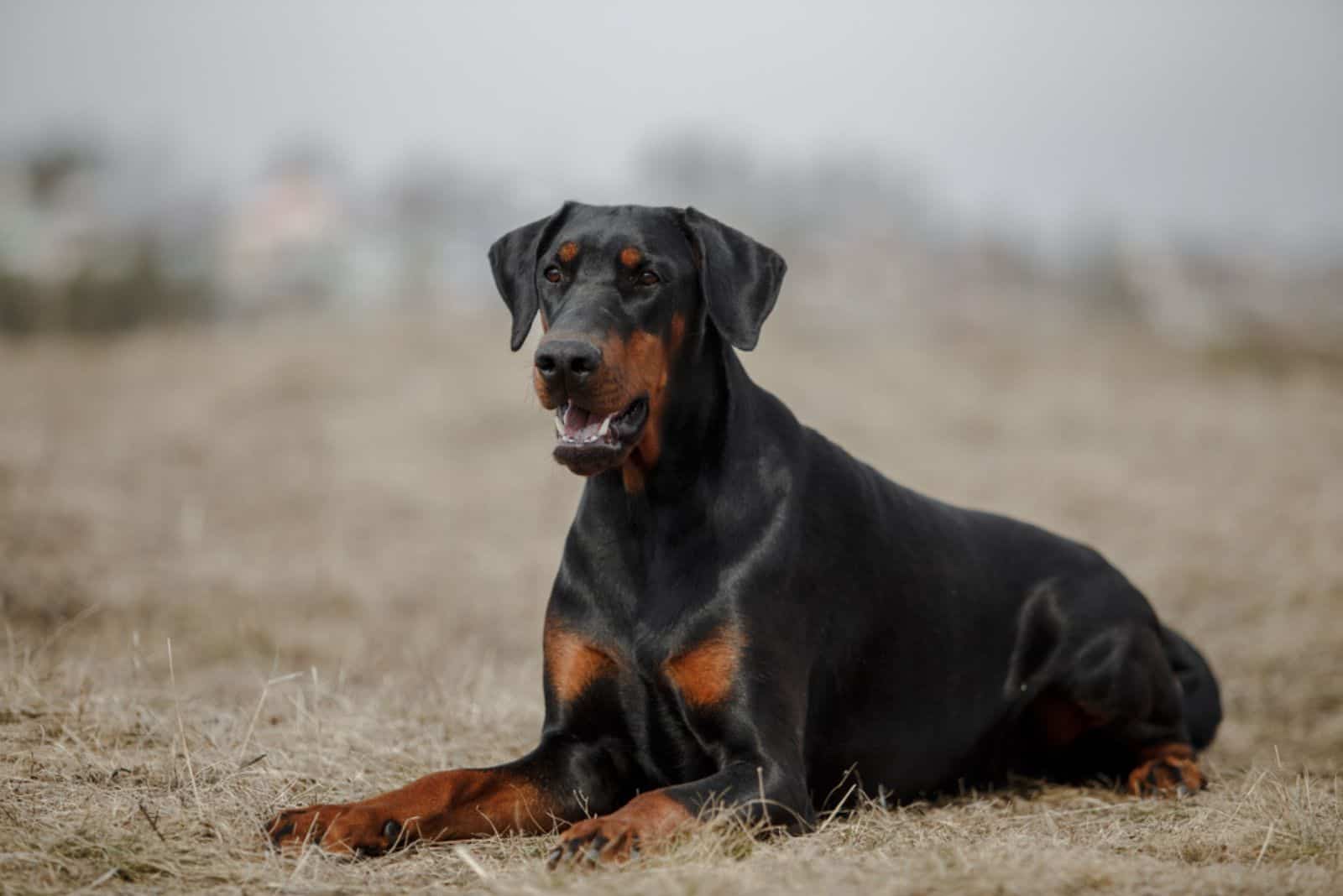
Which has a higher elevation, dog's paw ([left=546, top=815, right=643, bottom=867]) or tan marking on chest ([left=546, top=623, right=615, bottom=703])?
tan marking on chest ([left=546, top=623, right=615, bottom=703])

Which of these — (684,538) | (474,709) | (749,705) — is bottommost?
(474,709)

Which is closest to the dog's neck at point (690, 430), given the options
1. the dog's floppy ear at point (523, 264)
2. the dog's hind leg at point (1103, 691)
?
the dog's floppy ear at point (523, 264)

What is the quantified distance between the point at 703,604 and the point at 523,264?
1182 millimetres

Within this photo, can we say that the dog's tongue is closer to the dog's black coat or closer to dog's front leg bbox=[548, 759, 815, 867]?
the dog's black coat

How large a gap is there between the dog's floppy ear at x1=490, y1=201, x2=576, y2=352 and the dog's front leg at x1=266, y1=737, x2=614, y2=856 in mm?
1185

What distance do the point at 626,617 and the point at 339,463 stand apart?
1052 cm

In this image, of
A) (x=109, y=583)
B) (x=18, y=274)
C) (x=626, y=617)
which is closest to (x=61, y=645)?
(x=109, y=583)

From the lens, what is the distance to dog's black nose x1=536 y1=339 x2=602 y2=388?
2.98 metres

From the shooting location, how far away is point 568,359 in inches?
117

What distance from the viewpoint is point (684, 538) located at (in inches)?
131

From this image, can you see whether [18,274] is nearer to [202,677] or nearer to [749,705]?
[202,677]

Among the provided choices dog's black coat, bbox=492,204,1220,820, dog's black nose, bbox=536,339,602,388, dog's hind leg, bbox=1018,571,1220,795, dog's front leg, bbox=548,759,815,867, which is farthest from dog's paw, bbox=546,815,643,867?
dog's hind leg, bbox=1018,571,1220,795

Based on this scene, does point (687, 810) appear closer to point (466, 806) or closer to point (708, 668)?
point (708, 668)

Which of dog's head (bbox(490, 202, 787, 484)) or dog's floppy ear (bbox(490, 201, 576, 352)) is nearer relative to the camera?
dog's head (bbox(490, 202, 787, 484))
